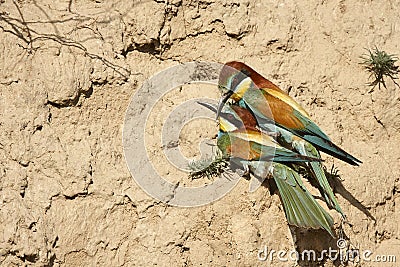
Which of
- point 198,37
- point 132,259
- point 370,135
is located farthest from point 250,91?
point 132,259

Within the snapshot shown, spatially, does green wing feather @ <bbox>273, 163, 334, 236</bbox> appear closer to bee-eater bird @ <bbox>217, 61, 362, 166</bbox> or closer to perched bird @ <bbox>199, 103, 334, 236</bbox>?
perched bird @ <bbox>199, 103, 334, 236</bbox>

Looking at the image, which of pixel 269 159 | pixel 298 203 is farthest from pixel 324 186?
pixel 269 159

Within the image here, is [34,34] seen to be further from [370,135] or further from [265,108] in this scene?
[370,135]

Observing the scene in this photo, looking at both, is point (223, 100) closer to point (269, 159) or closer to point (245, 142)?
point (245, 142)

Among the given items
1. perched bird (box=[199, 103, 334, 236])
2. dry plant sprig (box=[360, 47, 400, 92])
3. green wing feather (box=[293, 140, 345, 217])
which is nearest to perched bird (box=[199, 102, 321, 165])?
perched bird (box=[199, 103, 334, 236])

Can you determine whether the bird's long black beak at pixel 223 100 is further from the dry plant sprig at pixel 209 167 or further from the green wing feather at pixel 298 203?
the green wing feather at pixel 298 203

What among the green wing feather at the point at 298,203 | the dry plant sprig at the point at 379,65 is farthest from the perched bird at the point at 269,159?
the dry plant sprig at the point at 379,65

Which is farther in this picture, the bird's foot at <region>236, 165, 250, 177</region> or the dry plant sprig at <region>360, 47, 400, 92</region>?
the dry plant sprig at <region>360, 47, 400, 92</region>
